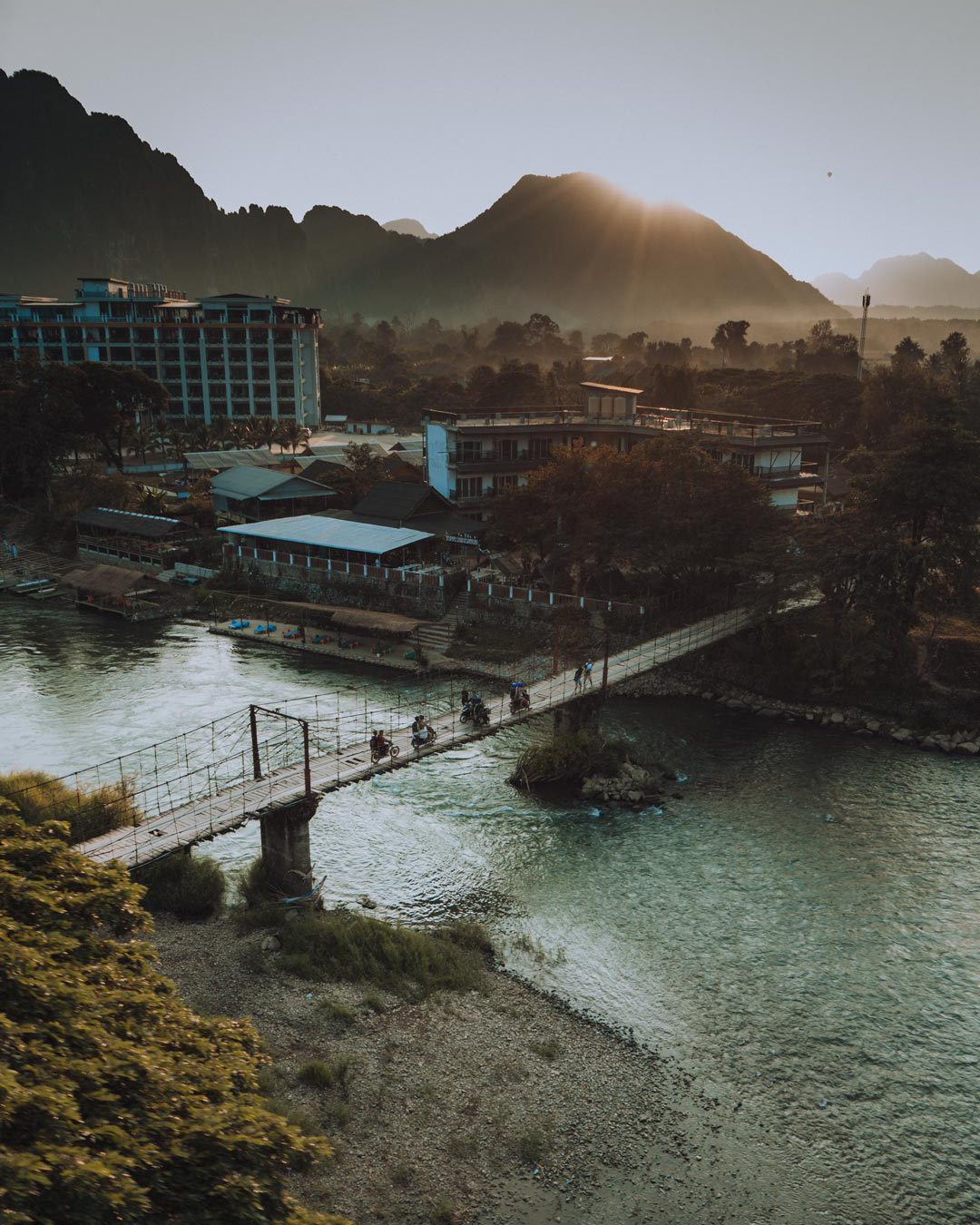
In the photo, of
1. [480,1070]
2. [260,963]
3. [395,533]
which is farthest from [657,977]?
[395,533]

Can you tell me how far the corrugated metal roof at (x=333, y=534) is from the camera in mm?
59062

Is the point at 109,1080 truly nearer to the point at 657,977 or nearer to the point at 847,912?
the point at 657,977

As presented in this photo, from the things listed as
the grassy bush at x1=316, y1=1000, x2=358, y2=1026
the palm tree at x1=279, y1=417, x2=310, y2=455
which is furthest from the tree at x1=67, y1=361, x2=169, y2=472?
the grassy bush at x1=316, y1=1000, x2=358, y2=1026

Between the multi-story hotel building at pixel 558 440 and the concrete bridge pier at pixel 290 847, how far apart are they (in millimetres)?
42172

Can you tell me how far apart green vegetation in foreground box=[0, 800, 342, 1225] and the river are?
11867 millimetres

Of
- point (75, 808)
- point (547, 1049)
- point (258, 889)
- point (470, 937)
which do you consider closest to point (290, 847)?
point (258, 889)

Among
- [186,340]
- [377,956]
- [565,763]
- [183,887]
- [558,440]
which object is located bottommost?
[377,956]

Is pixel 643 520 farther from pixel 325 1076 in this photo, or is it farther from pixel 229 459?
pixel 229 459

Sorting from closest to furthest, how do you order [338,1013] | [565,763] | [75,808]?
[338,1013], [75,808], [565,763]

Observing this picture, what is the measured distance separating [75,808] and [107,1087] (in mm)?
19086

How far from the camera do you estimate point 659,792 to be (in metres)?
36.4

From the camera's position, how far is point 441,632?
53500 millimetres

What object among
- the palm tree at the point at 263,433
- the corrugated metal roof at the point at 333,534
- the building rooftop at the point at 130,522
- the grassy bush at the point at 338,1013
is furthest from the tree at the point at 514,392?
the grassy bush at the point at 338,1013

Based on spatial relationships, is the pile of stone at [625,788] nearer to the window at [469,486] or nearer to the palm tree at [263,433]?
the window at [469,486]
